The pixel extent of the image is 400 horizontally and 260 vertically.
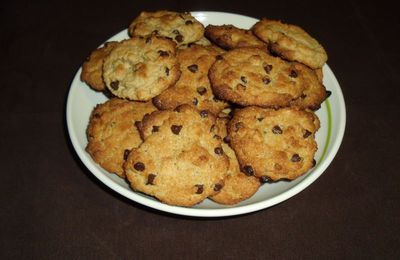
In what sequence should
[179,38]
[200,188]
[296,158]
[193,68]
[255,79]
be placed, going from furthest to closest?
[179,38]
[193,68]
[255,79]
[296,158]
[200,188]

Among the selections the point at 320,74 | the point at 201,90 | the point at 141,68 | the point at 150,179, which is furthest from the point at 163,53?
the point at 320,74

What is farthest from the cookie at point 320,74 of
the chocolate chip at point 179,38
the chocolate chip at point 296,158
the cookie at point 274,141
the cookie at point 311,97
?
the chocolate chip at point 179,38

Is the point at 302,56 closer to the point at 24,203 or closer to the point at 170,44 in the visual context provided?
the point at 170,44

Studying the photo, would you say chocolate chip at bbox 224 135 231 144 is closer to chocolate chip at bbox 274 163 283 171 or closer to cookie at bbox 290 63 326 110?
chocolate chip at bbox 274 163 283 171

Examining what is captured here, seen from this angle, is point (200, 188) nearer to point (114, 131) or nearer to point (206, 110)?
point (206, 110)

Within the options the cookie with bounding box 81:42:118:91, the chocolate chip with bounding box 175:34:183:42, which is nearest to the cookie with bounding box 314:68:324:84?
the chocolate chip with bounding box 175:34:183:42
